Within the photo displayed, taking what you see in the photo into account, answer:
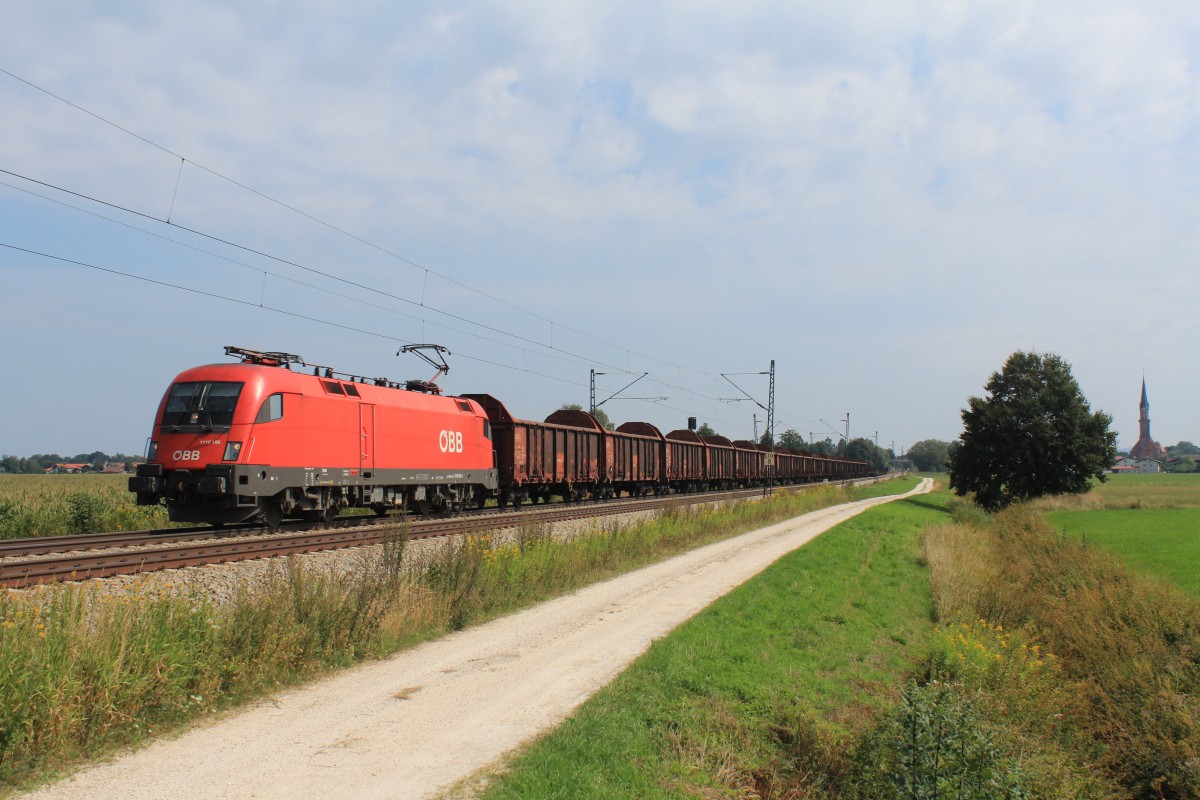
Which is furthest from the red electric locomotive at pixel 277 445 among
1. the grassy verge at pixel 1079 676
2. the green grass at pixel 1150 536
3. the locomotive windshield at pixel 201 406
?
the green grass at pixel 1150 536

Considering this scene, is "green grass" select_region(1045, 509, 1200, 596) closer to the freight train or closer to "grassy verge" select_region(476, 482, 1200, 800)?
"grassy verge" select_region(476, 482, 1200, 800)

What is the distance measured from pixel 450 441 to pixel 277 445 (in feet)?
26.2

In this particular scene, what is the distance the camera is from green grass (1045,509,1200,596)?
24.3 metres

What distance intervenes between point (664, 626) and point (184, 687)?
21.8ft

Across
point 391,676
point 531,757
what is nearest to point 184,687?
point 391,676

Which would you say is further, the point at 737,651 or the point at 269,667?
the point at 737,651

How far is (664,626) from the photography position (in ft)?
39.9

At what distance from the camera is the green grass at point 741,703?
6.82 m

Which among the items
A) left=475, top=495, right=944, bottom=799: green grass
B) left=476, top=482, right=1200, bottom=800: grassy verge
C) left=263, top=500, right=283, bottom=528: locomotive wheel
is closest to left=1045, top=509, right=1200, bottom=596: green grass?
left=476, top=482, right=1200, bottom=800: grassy verge

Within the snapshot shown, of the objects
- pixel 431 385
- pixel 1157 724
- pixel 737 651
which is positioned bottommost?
pixel 1157 724

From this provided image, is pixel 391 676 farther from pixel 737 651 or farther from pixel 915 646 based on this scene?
pixel 915 646

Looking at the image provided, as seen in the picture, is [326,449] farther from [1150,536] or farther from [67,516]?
[1150,536]

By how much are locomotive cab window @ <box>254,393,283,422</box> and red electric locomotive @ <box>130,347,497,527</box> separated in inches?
0.9

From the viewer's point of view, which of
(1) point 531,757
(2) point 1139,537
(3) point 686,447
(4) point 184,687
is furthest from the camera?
(3) point 686,447
